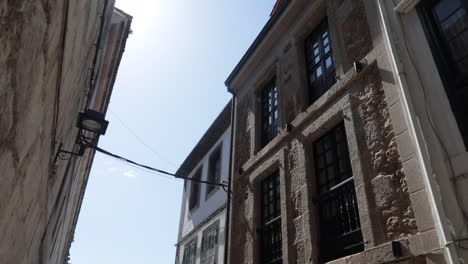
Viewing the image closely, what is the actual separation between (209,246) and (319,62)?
657 cm

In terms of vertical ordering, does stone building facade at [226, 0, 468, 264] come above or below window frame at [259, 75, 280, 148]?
below

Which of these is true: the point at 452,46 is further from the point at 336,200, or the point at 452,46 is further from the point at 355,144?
the point at 336,200

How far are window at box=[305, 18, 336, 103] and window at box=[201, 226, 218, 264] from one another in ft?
17.5

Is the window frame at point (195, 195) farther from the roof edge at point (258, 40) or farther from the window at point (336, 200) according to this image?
the window at point (336, 200)

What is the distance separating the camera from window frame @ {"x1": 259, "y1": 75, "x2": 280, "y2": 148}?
26.0 ft

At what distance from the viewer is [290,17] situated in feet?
26.5

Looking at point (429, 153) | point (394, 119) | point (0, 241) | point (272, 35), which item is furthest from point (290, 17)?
point (0, 241)

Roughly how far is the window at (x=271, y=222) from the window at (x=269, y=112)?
3.58 feet

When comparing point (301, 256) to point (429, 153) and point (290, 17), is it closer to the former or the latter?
point (429, 153)

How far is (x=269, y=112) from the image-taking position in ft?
27.5

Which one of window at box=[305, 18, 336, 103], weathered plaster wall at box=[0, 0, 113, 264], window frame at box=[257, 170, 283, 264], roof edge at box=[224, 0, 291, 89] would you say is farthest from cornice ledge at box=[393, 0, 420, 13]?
weathered plaster wall at box=[0, 0, 113, 264]

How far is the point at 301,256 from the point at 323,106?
8.59 feet

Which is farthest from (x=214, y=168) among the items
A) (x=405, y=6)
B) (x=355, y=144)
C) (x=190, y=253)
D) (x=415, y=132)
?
(x=415, y=132)

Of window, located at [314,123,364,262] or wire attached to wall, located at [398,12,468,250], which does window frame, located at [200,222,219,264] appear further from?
wire attached to wall, located at [398,12,468,250]
